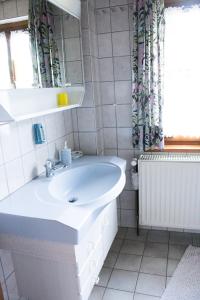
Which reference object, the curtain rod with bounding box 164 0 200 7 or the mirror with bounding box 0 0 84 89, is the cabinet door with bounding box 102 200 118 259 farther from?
the curtain rod with bounding box 164 0 200 7

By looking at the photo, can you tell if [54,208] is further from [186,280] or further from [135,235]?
[135,235]

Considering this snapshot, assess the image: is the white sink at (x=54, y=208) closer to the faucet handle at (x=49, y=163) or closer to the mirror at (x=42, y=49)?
the faucet handle at (x=49, y=163)

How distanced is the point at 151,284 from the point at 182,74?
164 centimetres

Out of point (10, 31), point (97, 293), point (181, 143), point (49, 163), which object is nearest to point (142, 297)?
point (97, 293)

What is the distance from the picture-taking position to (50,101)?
1812 millimetres

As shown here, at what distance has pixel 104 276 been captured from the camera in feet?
6.40

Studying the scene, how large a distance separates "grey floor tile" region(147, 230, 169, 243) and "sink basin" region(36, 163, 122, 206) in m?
0.90

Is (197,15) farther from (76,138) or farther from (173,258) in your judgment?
(173,258)

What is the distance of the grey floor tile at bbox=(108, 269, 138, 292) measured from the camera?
6.04 feet

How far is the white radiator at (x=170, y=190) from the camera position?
214 cm

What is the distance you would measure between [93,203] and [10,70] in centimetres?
85

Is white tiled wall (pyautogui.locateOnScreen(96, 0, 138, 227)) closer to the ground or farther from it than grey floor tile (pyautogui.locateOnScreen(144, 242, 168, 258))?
farther from it

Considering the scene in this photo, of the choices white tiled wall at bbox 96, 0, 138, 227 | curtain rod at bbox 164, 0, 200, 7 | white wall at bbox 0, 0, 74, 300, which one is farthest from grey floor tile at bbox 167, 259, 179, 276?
curtain rod at bbox 164, 0, 200, 7

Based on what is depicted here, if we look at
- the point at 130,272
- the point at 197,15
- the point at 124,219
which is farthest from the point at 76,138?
the point at 197,15
